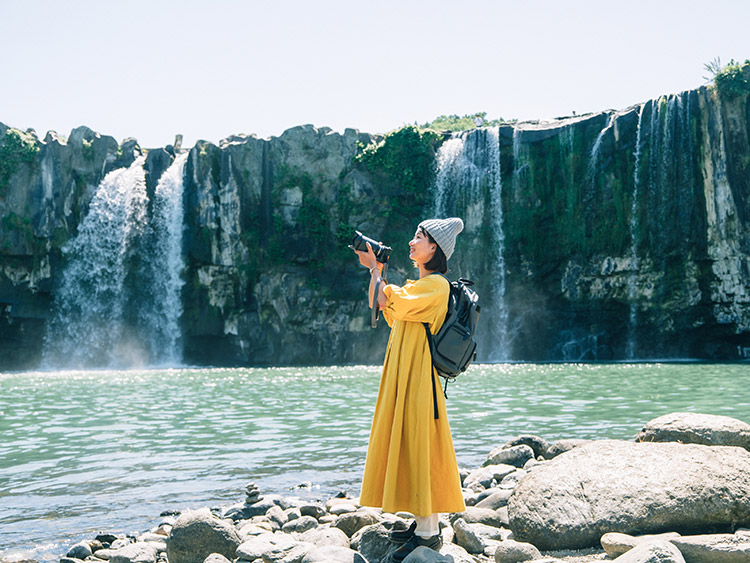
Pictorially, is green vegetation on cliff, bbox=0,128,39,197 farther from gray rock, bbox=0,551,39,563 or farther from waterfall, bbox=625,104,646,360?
gray rock, bbox=0,551,39,563

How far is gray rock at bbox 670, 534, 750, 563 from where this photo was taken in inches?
148

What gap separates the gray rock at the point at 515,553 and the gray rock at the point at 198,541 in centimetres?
190

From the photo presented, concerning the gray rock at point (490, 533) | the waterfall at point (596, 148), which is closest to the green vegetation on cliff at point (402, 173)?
the waterfall at point (596, 148)

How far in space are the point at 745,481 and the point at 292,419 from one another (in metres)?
8.58

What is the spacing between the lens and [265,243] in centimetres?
3466

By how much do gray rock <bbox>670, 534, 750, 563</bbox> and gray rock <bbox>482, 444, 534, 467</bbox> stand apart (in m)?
3.98

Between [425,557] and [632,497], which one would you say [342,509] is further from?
[632,497]

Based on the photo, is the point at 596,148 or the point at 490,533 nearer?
the point at 490,533

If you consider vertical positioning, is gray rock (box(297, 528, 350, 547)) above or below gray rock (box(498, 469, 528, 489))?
above

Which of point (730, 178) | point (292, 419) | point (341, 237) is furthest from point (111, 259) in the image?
point (730, 178)

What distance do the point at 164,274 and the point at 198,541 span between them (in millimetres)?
30655

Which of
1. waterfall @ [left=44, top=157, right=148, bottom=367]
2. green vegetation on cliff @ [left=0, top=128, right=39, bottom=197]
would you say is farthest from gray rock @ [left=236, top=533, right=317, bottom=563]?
green vegetation on cliff @ [left=0, top=128, right=39, bottom=197]

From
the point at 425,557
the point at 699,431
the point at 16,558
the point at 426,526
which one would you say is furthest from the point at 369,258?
the point at 699,431

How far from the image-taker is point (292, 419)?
40.3 ft
